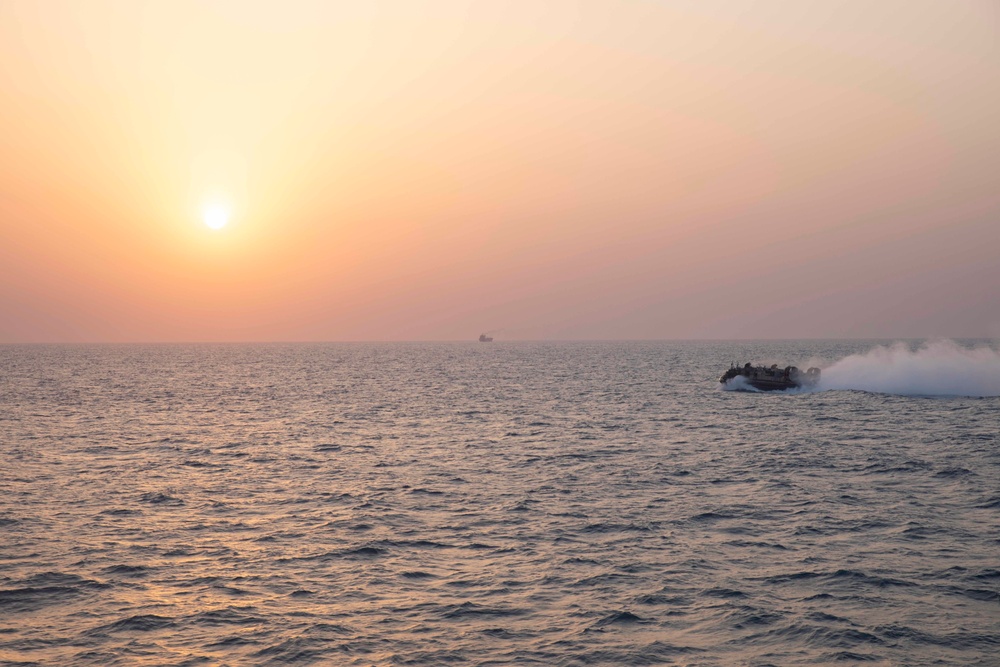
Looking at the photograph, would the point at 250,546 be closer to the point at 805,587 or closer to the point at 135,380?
the point at 805,587

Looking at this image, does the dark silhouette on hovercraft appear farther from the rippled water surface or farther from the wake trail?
the rippled water surface

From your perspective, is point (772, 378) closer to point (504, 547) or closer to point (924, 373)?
point (924, 373)

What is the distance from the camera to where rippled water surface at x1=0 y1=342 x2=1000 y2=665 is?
1959 cm

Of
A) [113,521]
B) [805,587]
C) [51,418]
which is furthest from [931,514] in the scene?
[51,418]

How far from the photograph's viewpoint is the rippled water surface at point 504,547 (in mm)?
19594

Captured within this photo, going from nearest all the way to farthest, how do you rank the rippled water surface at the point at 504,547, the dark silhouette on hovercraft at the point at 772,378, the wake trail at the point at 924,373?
the rippled water surface at the point at 504,547 → the wake trail at the point at 924,373 → the dark silhouette on hovercraft at the point at 772,378

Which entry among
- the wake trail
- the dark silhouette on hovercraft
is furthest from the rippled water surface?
the wake trail

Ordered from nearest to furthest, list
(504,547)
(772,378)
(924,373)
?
(504,547) → (924,373) → (772,378)

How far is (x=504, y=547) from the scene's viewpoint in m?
28.0

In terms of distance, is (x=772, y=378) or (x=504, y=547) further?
(x=772, y=378)

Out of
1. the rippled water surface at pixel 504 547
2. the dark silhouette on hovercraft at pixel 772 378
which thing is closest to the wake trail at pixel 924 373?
the dark silhouette on hovercraft at pixel 772 378

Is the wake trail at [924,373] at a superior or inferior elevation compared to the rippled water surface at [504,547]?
superior

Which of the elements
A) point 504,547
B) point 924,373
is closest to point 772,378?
point 924,373

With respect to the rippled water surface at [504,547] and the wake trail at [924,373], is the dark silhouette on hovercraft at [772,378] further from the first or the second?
the rippled water surface at [504,547]
